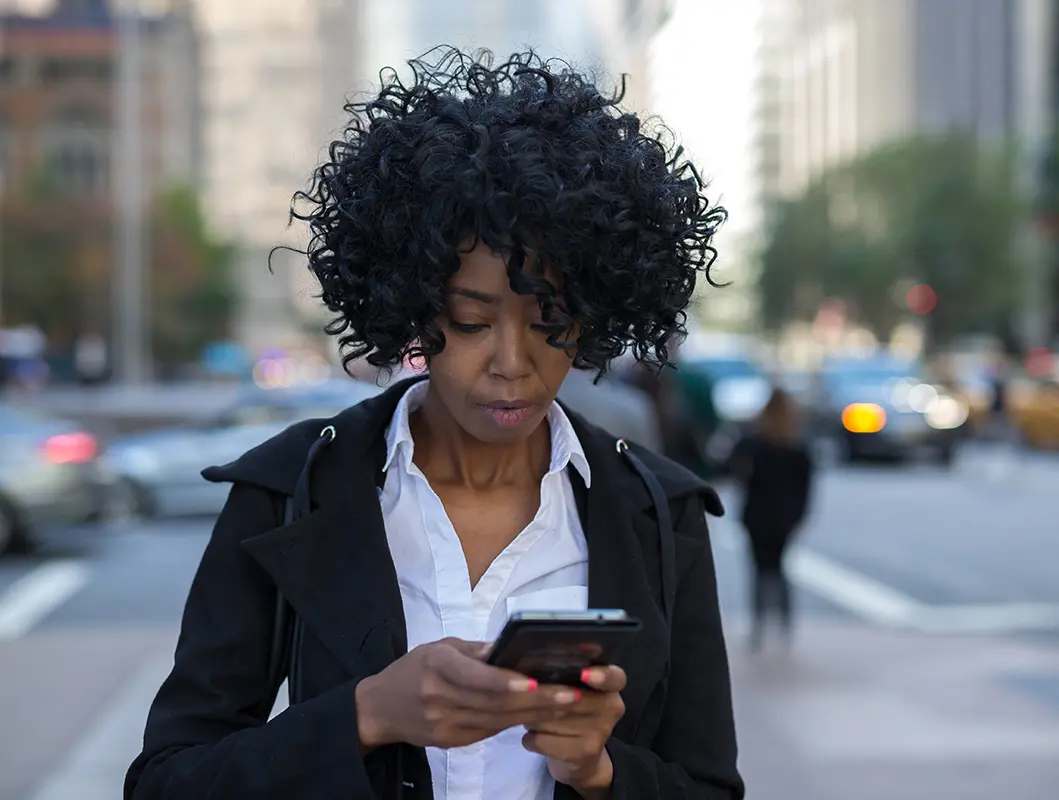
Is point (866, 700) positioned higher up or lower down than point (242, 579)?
lower down

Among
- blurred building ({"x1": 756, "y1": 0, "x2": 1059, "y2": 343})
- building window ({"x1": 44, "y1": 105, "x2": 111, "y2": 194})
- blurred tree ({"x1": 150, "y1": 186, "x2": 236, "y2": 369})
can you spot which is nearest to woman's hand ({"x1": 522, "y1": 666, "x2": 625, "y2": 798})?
blurred building ({"x1": 756, "y1": 0, "x2": 1059, "y2": 343})

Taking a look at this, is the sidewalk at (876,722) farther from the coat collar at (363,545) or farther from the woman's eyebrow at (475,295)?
the woman's eyebrow at (475,295)

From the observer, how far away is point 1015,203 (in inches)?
2302

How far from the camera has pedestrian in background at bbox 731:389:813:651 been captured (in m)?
10.0

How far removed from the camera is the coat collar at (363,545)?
76.2 inches

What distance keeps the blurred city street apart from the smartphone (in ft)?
16.9

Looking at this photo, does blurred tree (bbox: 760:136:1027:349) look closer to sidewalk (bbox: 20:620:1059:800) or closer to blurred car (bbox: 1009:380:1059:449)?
blurred car (bbox: 1009:380:1059:449)

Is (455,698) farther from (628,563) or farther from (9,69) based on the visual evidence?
(9,69)

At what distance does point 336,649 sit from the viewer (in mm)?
1924

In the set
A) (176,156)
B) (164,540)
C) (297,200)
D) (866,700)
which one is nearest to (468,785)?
(297,200)

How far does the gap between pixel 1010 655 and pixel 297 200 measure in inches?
330

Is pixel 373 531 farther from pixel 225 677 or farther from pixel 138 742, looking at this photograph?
pixel 138 742

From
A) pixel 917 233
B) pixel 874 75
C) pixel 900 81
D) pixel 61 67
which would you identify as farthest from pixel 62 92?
pixel 874 75

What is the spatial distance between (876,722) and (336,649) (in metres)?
6.51
